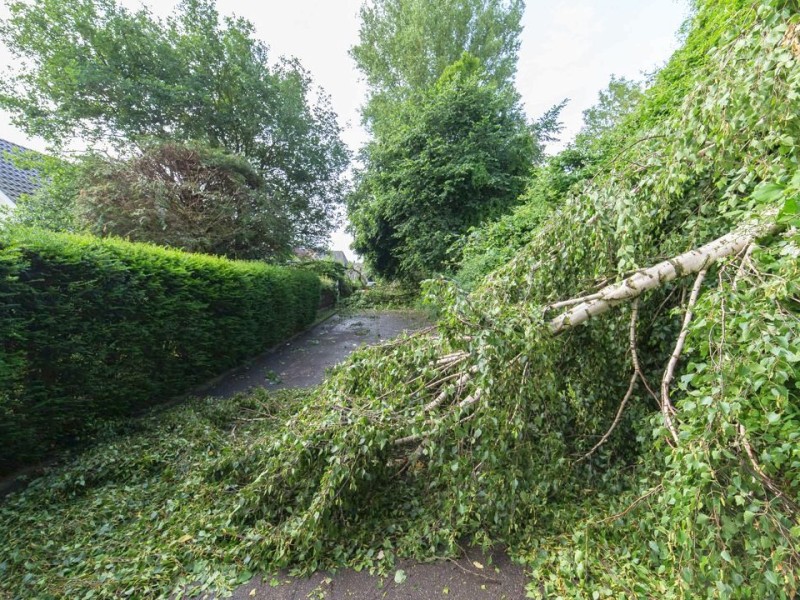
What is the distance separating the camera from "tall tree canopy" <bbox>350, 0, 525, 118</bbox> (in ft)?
43.8

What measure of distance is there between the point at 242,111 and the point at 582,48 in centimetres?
1065

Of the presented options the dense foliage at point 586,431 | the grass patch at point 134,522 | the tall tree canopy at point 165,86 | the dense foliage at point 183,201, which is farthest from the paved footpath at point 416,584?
the tall tree canopy at point 165,86

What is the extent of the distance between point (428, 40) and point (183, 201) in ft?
37.7

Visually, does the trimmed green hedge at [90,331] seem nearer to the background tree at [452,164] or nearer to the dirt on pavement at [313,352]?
the dirt on pavement at [313,352]

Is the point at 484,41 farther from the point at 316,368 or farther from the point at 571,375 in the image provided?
the point at 571,375

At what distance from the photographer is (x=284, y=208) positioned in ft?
37.8

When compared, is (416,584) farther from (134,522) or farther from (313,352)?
(313,352)

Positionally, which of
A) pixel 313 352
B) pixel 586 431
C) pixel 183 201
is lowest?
pixel 586 431

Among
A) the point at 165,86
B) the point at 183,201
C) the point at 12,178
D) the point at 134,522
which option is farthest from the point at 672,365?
the point at 12,178

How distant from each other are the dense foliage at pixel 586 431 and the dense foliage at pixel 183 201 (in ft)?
23.8

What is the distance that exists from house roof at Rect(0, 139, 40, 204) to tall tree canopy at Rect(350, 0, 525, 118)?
42.8 feet

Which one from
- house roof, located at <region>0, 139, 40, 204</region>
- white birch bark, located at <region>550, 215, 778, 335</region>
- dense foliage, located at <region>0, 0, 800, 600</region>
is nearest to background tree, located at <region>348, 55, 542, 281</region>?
dense foliage, located at <region>0, 0, 800, 600</region>

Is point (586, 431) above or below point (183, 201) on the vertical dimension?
below

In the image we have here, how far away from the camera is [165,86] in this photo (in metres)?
9.91
